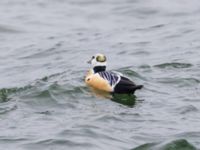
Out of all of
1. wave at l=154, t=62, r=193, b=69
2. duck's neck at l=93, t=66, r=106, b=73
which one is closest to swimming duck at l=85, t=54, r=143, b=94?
duck's neck at l=93, t=66, r=106, b=73

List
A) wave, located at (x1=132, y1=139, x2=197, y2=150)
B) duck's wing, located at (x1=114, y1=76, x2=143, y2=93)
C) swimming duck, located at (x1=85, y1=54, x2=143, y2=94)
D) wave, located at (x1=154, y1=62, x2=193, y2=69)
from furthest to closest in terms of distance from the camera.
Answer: wave, located at (x1=154, y1=62, x2=193, y2=69) → swimming duck, located at (x1=85, y1=54, x2=143, y2=94) → duck's wing, located at (x1=114, y1=76, x2=143, y2=93) → wave, located at (x1=132, y1=139, x2=197, y2=150)

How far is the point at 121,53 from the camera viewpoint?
20.3 meters

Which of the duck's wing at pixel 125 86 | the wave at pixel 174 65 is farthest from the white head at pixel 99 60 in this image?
the wave at pixel 174 65

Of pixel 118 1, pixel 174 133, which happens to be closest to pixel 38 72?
pixel 174 133

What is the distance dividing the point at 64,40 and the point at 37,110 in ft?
25.8

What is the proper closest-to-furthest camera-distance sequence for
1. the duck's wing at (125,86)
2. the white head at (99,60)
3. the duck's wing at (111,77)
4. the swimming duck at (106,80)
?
the duck's wing at (125,86) → the swimming duck at (106,80) → the duck's wing at (111,77) → the white head at (99,60)

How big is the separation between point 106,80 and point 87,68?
3.03 meters

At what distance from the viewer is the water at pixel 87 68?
42.1ft

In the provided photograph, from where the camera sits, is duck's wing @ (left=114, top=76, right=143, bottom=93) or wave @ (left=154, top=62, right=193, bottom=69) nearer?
duck's wing @ (left=114, top=76, right=143, bottom=93)

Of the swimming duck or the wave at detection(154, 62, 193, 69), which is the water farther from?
the swimming duck

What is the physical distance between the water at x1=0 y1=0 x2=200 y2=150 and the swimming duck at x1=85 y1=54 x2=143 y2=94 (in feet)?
0.86

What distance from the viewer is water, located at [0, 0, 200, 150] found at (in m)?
12.8

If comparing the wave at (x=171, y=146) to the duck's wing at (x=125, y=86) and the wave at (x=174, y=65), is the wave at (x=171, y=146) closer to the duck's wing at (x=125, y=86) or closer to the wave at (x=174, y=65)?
the duck's wing at (x=125, y=86)

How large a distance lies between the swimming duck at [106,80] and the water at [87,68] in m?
0.26
